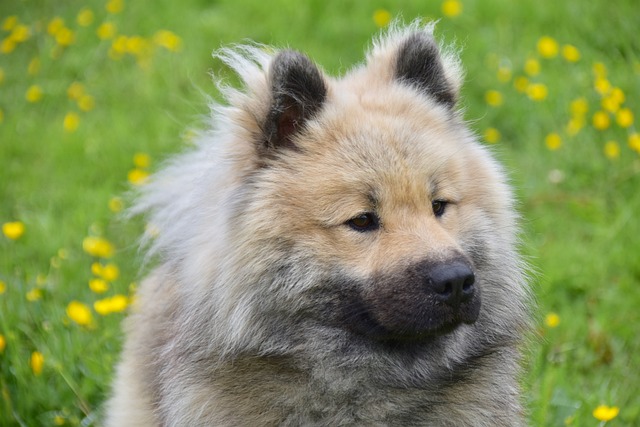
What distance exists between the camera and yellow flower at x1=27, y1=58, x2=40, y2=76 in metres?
6.95

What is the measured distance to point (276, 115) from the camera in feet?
10.2

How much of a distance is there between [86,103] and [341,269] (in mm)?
4267

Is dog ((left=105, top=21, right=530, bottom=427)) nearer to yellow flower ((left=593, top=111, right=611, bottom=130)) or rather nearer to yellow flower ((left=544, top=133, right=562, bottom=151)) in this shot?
yellow flower ((left=544, top=133, right=562, bottom=151))

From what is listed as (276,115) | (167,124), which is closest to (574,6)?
(167,124)

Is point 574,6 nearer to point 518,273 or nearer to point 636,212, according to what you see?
point 636,212

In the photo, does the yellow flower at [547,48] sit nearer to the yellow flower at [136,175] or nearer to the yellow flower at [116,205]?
the yellow flower at [136,175]

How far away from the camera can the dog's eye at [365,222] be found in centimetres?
296

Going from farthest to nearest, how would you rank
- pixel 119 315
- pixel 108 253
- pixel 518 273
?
pixel 108 253, pixel 119 315, pixel 518 273

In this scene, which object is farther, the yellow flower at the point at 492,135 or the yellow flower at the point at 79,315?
the yellow flower at the point at 492,135

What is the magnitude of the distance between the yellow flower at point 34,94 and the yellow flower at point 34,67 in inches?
7.9

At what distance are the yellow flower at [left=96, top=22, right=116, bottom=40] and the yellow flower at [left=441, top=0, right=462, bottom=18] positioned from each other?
278 cm

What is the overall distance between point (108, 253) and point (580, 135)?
3.24m

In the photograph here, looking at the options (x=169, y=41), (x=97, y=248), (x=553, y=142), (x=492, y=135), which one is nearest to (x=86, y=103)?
(x=169, y=41)

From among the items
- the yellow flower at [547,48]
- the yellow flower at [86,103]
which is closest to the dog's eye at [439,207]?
the yellow flower at [547,48]
